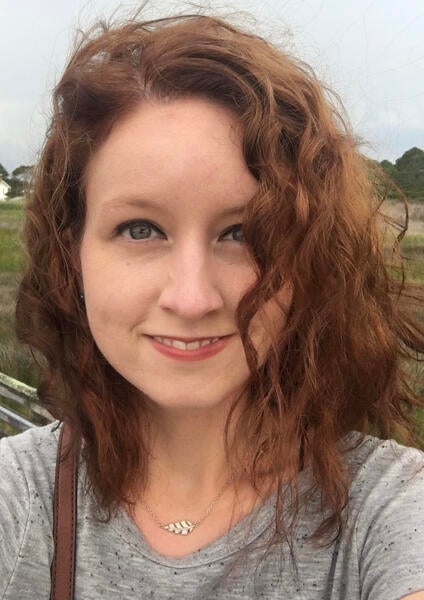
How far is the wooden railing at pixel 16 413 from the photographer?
3.93m

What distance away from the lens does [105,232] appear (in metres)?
1.53

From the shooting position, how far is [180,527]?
164 cm

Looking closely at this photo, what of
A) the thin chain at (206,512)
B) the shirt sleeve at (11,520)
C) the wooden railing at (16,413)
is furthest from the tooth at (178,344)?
the wooden railing at (16,413)

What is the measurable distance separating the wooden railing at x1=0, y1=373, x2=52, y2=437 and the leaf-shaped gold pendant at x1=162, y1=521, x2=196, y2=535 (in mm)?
2273

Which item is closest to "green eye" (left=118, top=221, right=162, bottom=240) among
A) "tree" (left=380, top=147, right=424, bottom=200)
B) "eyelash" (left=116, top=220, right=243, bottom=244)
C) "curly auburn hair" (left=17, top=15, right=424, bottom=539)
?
"eyelash" (left=116, top=220, right=243, bottom=244)

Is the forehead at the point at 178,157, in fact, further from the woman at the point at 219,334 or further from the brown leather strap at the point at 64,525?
the brown leather strap at the point at 64,525

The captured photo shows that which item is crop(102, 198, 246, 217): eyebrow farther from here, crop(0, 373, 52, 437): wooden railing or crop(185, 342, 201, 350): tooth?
crop(0, 373, 52, 437): wooden railing

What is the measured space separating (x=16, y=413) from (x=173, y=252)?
10.7 feet

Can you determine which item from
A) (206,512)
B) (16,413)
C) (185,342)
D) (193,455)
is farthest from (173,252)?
(16,413)

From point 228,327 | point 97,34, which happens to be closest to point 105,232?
point 228,327

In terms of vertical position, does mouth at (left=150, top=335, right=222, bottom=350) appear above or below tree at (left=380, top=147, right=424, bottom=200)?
below

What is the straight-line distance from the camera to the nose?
139 cm

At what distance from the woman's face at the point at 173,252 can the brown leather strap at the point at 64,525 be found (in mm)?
351

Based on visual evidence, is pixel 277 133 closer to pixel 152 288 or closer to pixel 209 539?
pixel 152 288
